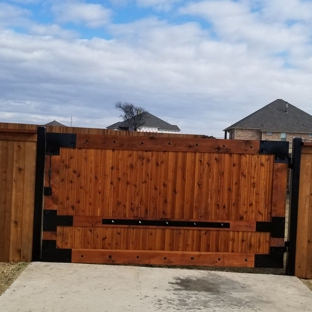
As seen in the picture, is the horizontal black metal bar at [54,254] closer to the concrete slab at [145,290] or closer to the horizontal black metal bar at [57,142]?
the concrete slab at [145,290]

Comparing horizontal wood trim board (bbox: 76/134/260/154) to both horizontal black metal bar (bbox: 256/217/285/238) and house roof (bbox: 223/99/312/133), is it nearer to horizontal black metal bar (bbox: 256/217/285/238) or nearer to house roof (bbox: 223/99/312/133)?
horizontal black metal bar (bbox: 256/217/285/238)

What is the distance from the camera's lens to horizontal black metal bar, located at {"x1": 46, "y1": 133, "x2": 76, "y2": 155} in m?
5.44

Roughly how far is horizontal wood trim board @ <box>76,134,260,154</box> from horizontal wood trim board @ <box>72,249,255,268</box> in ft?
4.46

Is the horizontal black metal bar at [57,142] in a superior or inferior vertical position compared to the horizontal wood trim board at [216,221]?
superior

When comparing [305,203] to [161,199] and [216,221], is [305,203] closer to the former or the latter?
[216,221]

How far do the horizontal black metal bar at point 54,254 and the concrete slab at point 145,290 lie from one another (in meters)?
0.11

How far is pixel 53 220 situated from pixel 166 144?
1.78 m

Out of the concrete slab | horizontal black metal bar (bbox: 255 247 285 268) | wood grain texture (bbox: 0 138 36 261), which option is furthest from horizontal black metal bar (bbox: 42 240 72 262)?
horizontal black metal bar (bbox: 255 247 285 268)

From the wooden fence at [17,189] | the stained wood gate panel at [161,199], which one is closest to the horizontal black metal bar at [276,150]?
the stained wood gate panel at [161,199]

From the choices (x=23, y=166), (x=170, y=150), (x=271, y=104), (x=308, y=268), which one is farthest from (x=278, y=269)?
(x=271, y=104)

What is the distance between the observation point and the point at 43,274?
4.99 m

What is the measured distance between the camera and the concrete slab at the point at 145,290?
4129 millimetres

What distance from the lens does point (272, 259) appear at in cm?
559

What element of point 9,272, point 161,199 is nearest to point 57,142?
point 161,199
